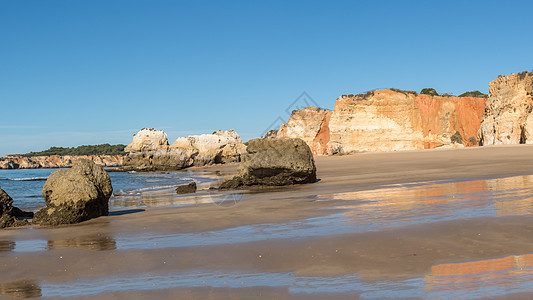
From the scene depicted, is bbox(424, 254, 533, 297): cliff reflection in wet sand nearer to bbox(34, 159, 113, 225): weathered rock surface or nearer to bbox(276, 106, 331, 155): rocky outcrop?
bbox(34, 159, 113, 225): weathered rock surface

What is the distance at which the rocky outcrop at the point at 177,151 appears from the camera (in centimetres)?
6606

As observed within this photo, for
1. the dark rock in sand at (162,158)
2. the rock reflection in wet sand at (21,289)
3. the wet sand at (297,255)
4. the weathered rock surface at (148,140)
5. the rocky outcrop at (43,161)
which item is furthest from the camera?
the rocky outcrop at (43,161)

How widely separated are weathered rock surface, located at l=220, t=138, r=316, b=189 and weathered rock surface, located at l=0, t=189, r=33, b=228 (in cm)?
762

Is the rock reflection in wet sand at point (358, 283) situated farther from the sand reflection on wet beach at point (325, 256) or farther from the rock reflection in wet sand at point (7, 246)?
the rock reflection in wet sand at point (7, 246)

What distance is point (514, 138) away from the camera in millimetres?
39719

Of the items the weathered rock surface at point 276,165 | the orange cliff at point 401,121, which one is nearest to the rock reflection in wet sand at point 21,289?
the weathered rock surface at point 276,165

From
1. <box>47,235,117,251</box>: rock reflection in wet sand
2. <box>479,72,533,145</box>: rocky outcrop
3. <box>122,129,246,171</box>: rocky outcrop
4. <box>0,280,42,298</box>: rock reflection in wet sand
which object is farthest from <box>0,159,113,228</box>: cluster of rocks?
<box>122,129,246,171</box>: rocky outcrop

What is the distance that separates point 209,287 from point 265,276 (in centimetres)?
57

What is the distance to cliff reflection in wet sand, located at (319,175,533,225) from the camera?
673 cm

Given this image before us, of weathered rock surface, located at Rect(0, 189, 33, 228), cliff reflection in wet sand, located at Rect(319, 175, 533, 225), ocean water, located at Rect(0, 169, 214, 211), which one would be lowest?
ocean water, located at Rect(0, 169, 214, 211)

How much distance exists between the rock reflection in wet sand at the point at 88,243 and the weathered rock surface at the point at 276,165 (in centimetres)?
980

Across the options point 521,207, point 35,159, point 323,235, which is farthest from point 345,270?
point 35,159

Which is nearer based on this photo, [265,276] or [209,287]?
[209,287]

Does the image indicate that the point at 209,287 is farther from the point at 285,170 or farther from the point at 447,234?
the point at 285,170
